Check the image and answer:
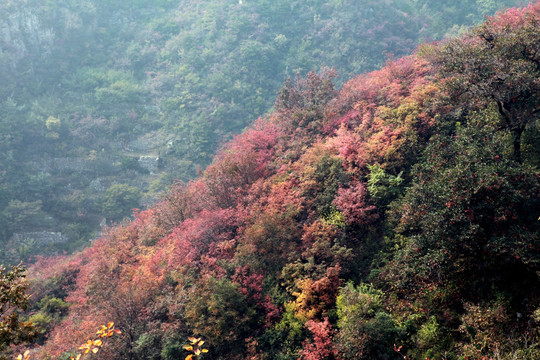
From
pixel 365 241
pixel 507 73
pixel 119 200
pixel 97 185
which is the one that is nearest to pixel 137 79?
pixel 97 185

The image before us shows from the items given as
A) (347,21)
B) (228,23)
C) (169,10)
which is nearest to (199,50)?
(228,23)

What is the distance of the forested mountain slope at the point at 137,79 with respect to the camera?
1501 inches

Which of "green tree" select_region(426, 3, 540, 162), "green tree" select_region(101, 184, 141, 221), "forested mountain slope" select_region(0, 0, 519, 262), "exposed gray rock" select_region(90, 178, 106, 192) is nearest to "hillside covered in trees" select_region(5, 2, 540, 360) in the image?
"green tree" select_region(426, 3, 540, 162)

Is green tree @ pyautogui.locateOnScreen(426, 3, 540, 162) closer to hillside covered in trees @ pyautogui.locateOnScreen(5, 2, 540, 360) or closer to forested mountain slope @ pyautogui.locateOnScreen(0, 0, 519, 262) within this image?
hillside covered in trees @ pyautogui.locateOnScreen(5, 2, 540, 360)

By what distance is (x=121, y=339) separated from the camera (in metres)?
13.4

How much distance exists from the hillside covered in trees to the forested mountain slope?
63.7ft

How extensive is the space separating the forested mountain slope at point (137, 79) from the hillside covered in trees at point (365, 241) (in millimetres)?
19404

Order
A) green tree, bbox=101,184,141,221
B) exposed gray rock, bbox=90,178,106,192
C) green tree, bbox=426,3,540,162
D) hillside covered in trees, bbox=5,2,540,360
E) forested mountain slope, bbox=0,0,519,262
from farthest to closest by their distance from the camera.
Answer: exposed gray rock, bbox=90,178,106,192, forested mountain slope, bbox=0,0,519,262, green tree, bbox=101,184,141,221, green tree, bbox=426,3,540,162, hillside covered in trees, bbox=5,2,540,360

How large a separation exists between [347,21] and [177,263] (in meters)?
45.5

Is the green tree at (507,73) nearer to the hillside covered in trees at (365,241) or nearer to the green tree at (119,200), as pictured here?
the hillside covered in trees at (365,241)

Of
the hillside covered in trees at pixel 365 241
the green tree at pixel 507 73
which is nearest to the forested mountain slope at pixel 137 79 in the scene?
the hillside covered in trees at pixel 365 241

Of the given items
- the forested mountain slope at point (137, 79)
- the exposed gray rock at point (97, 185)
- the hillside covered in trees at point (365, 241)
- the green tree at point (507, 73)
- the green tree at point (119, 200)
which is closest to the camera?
the hillside covered in trees at point (365, 241)

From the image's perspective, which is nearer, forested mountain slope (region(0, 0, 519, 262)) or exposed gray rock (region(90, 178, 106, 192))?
forested mountain slope (region(0, 0, 519, 262))

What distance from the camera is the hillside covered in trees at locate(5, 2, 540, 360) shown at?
9.65m
